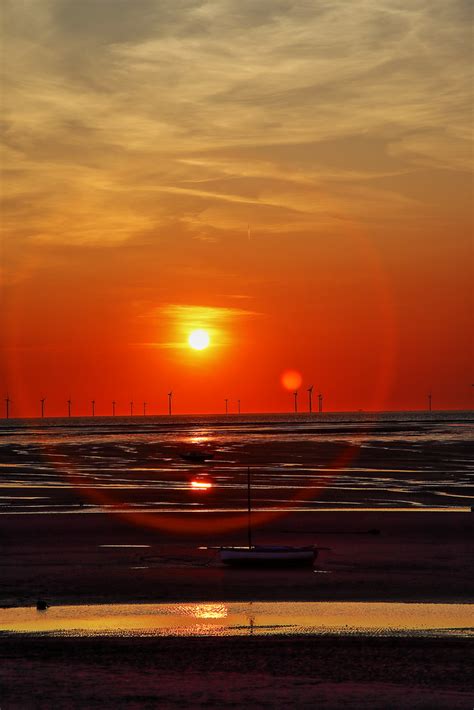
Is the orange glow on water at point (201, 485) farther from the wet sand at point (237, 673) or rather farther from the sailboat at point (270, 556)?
the wet sand at point (237, 673)

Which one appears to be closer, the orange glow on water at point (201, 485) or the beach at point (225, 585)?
the beach at point (225, 585)

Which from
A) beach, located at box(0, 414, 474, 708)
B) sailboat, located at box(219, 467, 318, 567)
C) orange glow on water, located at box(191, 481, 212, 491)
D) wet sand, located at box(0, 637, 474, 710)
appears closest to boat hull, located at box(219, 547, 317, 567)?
sailboat, located at box(219, 467, 318, 567)

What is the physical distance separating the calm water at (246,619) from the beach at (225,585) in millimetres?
607

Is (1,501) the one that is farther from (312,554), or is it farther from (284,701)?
(284,701)

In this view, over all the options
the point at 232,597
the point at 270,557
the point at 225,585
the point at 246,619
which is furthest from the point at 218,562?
the point at 246,619

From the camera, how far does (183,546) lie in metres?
48.6

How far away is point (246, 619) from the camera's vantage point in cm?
3278

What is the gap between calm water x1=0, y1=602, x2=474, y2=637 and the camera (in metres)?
31.1

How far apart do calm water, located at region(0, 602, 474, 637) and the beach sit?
0.61 meters

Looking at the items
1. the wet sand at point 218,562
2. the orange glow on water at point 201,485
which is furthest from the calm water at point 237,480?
the wet sand at point 218,562

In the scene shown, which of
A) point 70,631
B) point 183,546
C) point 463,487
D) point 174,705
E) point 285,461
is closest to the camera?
point 174,705

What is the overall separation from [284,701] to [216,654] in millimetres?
4164

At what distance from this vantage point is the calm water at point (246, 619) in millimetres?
31141

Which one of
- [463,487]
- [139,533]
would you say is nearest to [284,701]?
[139,533]
